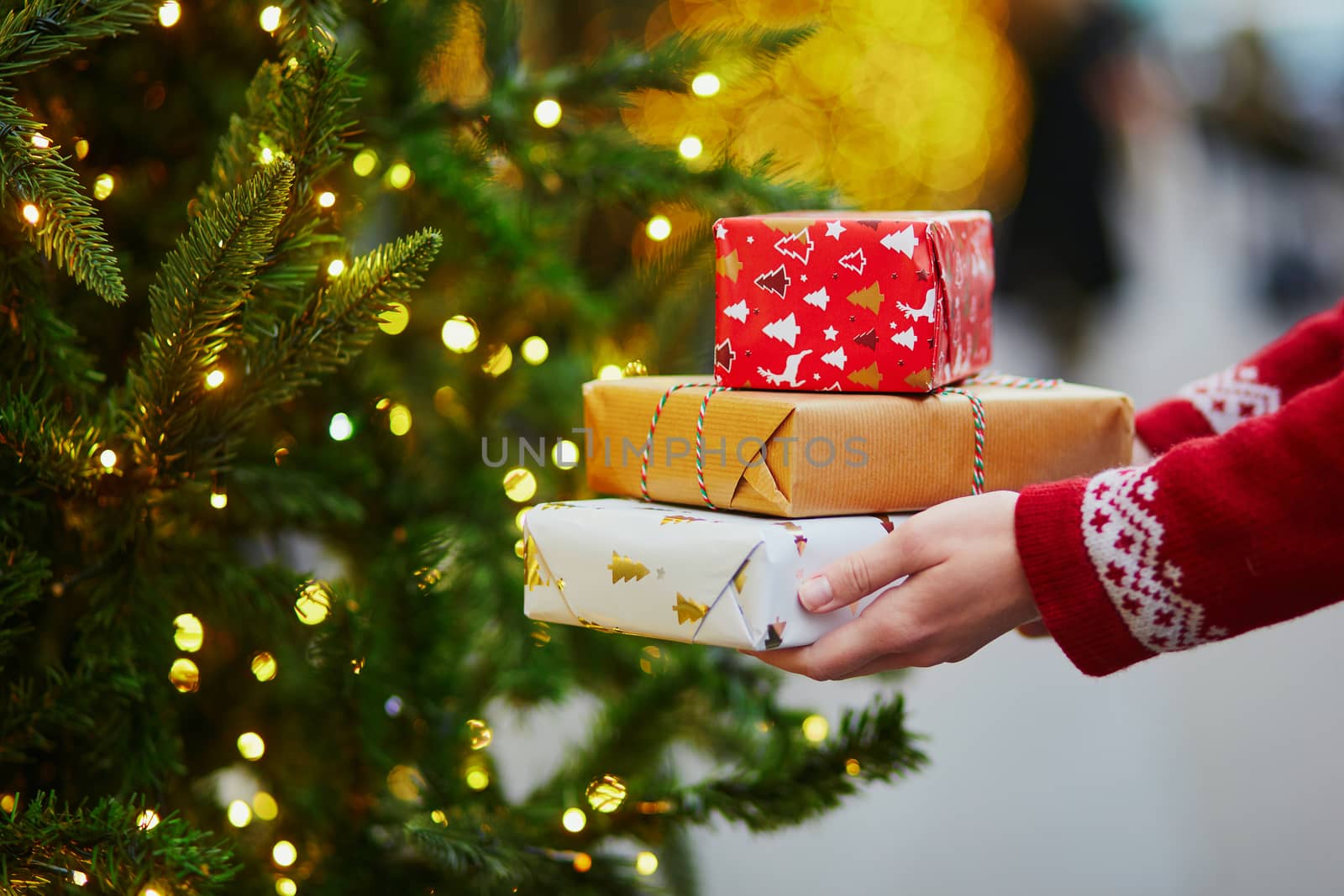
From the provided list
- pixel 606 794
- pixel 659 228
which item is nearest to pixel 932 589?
pixel 606 794

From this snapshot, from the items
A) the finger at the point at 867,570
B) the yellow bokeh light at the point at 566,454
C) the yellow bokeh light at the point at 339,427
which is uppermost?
the finger at the point at 867,570

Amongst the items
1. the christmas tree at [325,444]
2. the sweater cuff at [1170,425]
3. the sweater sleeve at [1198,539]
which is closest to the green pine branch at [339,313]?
the christmas tree at [325,444]

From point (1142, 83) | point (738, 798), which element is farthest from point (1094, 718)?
point (1142, 83)

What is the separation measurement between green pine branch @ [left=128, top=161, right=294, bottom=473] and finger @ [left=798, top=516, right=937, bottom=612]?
338 millimetres

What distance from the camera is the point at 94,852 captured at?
477 mm

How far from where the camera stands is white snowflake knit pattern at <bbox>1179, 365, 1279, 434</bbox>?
823 millimetres

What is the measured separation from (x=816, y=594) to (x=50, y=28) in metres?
0.47

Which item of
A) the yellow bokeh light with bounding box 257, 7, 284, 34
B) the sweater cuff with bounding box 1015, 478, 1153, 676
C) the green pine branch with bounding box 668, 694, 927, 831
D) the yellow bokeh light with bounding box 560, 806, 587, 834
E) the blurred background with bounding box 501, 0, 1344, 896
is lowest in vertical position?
the blurred background with bounding box 501, 0, 1344, 896

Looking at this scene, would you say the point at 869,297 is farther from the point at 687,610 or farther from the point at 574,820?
the point at 574,820

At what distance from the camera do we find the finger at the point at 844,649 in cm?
62

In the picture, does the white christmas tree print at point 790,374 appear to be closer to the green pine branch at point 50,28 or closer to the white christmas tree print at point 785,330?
the white christmas tree print at point 785,330

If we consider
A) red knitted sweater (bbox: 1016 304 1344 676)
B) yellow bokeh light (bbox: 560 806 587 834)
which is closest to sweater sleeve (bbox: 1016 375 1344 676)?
red knitted sweater (bbox: 1016 304 1344 676)

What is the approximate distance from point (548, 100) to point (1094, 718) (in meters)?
1.74

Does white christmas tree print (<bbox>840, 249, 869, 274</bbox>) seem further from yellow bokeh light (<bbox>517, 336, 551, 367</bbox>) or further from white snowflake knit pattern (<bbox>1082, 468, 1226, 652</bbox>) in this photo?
yellow bokeh light (<bbox>517, 336, 551, 367</bbox>)
